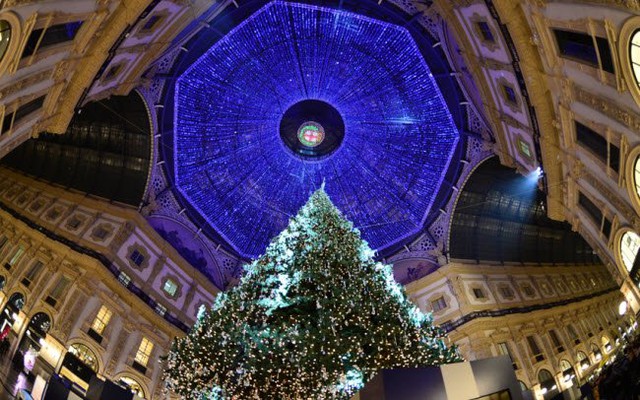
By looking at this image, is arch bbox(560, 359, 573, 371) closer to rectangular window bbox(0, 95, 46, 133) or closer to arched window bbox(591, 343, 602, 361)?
arched window bbox(591, 343, 602, 361)

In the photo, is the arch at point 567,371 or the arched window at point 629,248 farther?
the arch at point 567,371

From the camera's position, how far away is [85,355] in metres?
20.8

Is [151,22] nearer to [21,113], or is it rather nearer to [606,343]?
[21,113]

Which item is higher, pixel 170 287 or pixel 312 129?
pixel 312 129

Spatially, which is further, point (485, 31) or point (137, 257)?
point (137, 257)

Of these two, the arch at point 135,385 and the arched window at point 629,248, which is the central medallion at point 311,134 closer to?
the arch at point 135,385

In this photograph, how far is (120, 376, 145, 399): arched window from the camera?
21719 millimetres

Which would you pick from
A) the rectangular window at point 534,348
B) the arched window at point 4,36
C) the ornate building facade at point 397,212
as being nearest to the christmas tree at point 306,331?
the ornate building facade at point 397,212

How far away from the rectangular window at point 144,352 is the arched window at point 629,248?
74.4 ft

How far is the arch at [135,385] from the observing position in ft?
71.3

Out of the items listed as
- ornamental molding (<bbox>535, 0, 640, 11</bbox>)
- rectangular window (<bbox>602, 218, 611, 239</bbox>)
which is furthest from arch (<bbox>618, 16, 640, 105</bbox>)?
rectangular window (<bbox>602, 218, 611, 239</bbox>)

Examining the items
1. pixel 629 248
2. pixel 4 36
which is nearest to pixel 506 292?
pixel 629 248

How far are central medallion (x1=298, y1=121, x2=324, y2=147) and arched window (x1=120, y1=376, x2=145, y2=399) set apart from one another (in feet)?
54.9

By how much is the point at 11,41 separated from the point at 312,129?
18252mm
